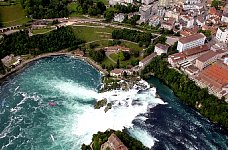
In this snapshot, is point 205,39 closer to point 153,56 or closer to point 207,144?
point 153,56

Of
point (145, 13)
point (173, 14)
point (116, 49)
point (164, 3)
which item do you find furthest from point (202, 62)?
point (164, 3)

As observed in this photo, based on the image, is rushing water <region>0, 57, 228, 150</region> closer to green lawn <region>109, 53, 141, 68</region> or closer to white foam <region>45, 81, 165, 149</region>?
white foam <region>45, 81, 165, 149</region>

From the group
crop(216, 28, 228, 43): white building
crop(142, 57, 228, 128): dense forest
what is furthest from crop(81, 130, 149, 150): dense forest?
crop(216, 28, 228, 43): white building

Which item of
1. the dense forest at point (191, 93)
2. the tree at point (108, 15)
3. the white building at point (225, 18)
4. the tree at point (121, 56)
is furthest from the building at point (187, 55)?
the tree at point (108, 15)

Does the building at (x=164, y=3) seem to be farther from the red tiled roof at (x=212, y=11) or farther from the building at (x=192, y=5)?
the red tiled roof at (x=212, y=11)

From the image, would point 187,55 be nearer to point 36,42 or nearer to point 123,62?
point 123,62
